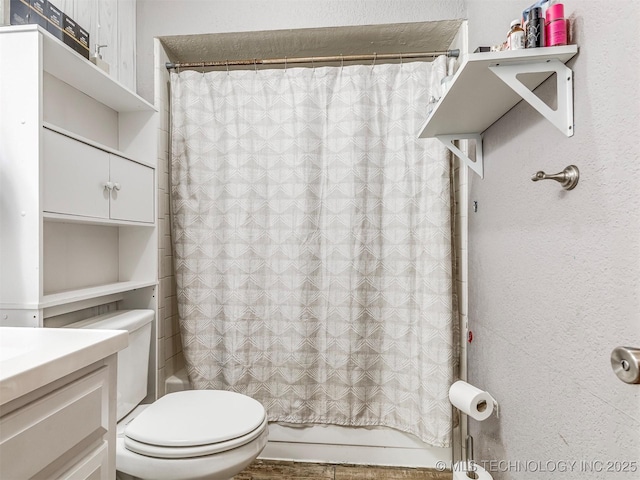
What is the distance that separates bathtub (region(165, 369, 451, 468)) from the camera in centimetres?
179

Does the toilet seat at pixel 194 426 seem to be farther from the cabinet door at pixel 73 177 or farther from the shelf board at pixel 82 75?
the shelf board at pixel 82 75

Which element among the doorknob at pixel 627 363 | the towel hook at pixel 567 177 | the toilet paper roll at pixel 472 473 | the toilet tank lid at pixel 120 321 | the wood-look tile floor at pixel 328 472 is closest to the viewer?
the doorknob at pixel 627 363

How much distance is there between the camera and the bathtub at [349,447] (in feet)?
5.89

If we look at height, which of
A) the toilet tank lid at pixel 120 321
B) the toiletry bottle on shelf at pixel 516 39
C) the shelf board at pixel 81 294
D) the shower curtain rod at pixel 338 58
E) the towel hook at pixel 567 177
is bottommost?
the toilet tank lid at pixel 120 321

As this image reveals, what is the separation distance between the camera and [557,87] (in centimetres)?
91

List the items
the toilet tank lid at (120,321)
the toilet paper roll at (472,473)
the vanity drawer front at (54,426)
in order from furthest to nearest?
1. the toilet tank lid at (120,321)
2. the toilet paper roll at (472,473)
3. the vanity drawer front at (54,426)

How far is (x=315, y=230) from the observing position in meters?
1.86

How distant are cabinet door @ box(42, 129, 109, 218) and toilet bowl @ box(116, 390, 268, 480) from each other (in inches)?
29.4

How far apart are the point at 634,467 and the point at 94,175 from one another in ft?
5.36

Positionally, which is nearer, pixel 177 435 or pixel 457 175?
pixel 177 435

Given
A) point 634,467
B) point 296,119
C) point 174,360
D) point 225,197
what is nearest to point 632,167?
point 634,467

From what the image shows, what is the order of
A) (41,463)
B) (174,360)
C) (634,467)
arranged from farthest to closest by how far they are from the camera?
(174,360)
(634,467)
(41,463)

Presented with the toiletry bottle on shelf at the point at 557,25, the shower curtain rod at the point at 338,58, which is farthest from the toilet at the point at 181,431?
the toiletry bottle on shelf at the point at 557,25

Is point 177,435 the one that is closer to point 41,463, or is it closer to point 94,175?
point 41,463
